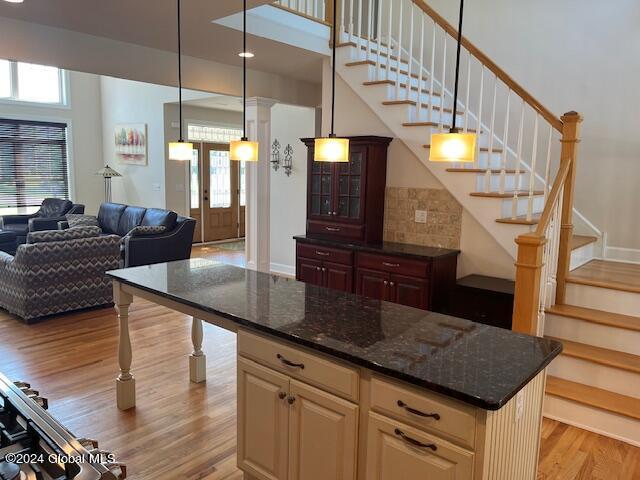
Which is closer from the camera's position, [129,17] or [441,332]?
[441,332]

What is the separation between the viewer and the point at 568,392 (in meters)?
3.23

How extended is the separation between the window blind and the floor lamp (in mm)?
753

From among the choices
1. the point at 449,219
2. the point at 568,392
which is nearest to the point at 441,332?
the point at 568,392

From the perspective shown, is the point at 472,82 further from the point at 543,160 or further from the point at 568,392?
the point at 568,392

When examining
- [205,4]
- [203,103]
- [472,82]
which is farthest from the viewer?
[203,103]

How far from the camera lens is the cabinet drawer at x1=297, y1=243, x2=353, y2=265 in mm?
4922

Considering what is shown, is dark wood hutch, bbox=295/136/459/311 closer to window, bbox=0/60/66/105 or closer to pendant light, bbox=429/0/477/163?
pendant light, bbox=429/0/477/163

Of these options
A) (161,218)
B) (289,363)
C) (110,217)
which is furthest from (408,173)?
(110,217)

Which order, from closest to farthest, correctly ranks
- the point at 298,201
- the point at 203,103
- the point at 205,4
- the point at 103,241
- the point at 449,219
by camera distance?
Result: the point at 205,4, the point at 449,219, the point at 103,241, the point at 298,201, the point at 203,103

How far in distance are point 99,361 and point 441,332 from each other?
3057 millimetres

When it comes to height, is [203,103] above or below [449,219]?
above

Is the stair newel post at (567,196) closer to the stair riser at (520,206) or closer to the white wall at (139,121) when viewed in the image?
the stair riser at (520,206)

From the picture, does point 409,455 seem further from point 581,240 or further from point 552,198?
point 581,240

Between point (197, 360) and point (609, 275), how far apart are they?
3.48 meters
